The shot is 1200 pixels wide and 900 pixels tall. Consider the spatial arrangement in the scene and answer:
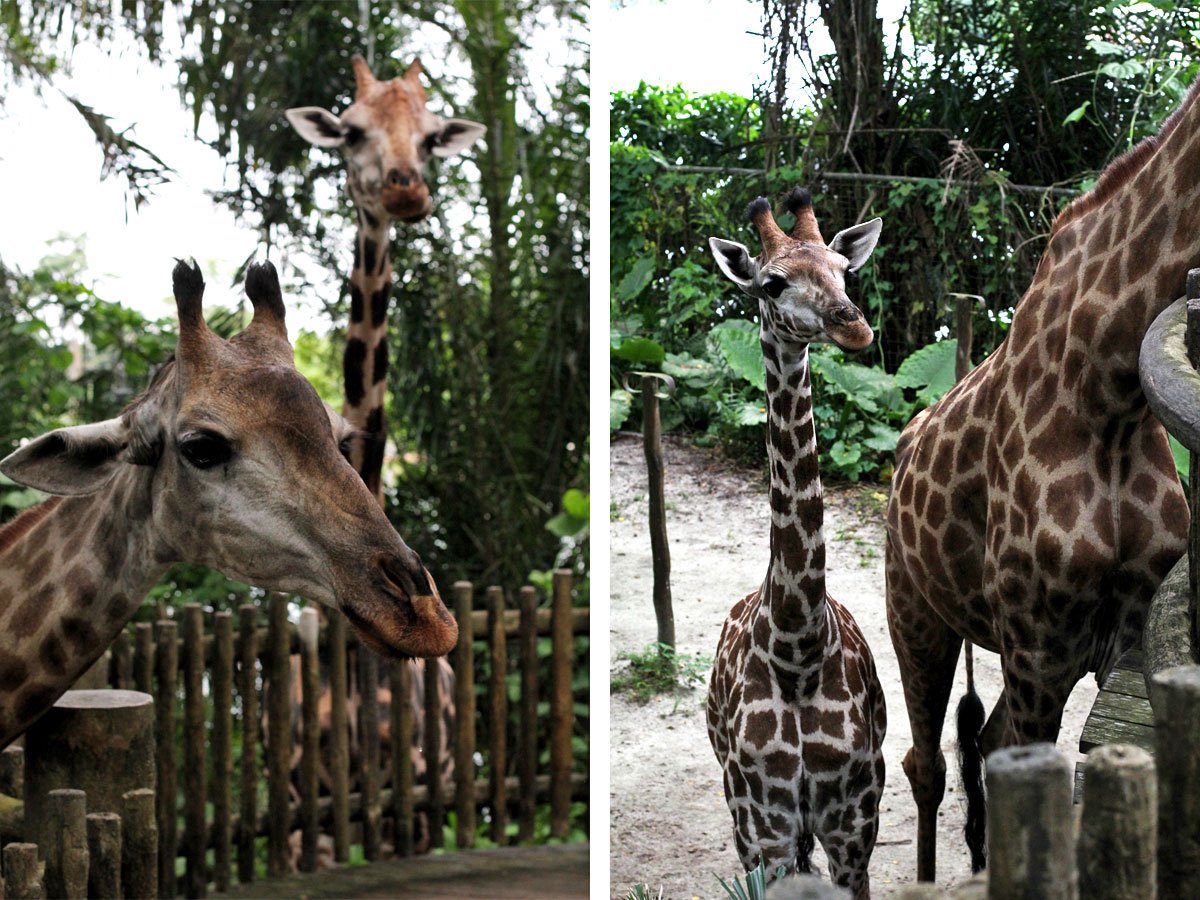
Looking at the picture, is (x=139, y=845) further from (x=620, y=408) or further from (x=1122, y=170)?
(x=1122, y=170)

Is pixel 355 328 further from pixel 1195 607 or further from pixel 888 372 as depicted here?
pixel 1195 607

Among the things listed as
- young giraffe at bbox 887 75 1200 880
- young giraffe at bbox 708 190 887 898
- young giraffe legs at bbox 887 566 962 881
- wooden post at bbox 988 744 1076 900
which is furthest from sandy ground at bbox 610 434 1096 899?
wooden post at bbox 988 744 1076 900

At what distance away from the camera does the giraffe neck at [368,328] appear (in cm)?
405

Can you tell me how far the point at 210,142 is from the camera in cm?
568

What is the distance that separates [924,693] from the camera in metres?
3.18

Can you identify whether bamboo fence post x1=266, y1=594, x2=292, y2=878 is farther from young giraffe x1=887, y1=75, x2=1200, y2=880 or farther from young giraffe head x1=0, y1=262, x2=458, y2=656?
young giraffe x1=887, y1=75, x2=1200, y2=880

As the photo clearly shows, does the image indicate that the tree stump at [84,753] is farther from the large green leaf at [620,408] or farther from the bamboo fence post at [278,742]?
the bamboo fence post at [278,742]

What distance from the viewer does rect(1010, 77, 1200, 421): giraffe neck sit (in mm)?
2305

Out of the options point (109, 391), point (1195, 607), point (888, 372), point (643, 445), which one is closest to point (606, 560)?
point (643, 445)

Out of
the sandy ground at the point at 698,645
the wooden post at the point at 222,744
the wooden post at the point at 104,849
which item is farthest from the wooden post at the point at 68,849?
the wooden post at the point at 222,744

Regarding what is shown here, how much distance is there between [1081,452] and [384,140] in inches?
94.9

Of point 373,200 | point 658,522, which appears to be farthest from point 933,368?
point 373,200

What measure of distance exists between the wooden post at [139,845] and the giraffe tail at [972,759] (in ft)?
5.90

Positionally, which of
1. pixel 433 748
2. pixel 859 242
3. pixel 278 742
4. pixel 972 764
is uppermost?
pixel 859 242
